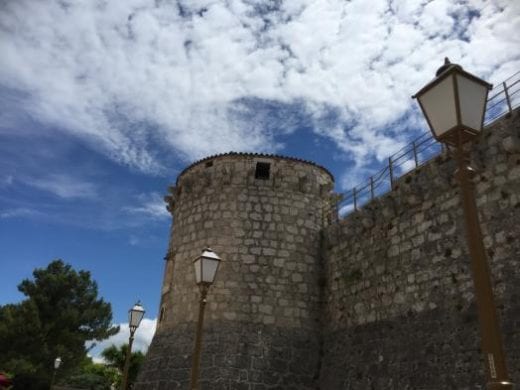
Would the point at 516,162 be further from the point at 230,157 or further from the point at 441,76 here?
the point at 230,157

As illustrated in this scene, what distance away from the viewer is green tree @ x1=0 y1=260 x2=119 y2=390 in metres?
23.2

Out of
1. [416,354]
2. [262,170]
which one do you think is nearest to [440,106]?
[416,354]

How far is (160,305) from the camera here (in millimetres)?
15336

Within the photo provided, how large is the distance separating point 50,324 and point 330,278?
57.1ft

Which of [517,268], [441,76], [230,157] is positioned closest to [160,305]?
[230,157]

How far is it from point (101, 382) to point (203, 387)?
32246 mm

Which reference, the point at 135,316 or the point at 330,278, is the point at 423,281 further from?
the point at 135,316

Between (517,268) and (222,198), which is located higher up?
(222,198)

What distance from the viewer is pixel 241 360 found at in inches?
490

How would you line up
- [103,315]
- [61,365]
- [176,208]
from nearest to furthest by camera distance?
1. [176,208]
2. [61,365]
3. [103,315]

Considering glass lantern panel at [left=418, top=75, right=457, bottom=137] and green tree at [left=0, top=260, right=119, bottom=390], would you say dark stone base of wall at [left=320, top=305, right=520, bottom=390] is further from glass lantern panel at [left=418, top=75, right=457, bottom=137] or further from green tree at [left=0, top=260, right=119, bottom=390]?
green tree at [left=0, top=260, right=119, bottom=390]

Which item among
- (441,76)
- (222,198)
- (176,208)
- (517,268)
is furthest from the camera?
(176,208)

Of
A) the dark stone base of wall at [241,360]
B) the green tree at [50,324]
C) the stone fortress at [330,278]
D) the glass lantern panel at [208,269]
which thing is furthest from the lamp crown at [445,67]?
the green tree at [50,324]

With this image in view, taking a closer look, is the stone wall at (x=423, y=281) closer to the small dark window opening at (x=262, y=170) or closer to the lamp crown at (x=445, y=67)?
the small dark window opening at (x=262, y=170)
